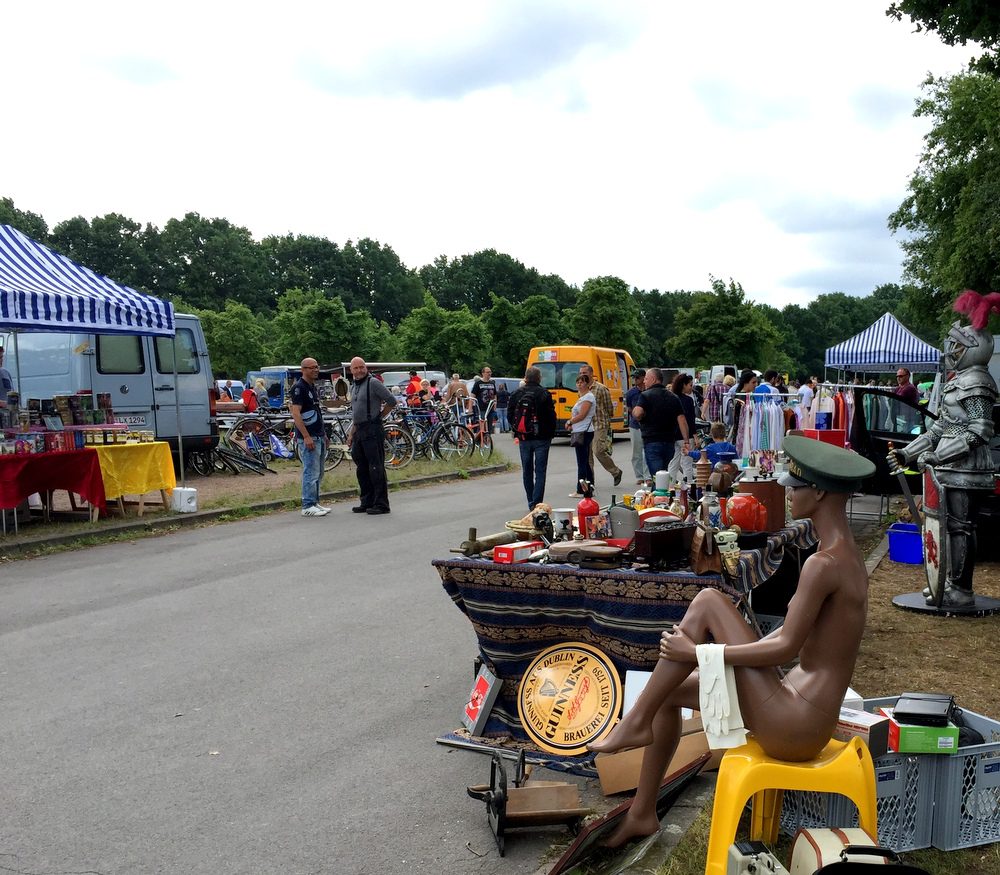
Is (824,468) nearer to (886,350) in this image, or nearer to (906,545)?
(906,545)

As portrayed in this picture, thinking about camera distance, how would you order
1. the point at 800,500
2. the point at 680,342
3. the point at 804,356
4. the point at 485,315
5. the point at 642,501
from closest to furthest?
the point at 800,500
the point at 642,501
the point at 485,315
the point at 680,342
the point at 804,356

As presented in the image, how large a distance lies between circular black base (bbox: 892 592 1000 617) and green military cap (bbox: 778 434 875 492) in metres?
→ 4.42

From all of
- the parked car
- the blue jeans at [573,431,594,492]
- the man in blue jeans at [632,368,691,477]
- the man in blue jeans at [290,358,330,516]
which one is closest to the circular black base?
the parked car

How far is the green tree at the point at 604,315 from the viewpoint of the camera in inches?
2687

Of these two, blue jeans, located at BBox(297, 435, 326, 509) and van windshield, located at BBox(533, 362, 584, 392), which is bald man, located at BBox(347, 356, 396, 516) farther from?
van windshield, located at BBox(533, 362, 584, 392)

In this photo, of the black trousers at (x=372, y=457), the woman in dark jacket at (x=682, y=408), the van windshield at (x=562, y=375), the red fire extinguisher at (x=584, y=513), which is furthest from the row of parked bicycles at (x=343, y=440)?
the red fire extinguisher at (x=584, y=513)

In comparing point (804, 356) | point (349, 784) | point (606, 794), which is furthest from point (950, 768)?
point (804, 356)

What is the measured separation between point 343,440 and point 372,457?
26.8ft

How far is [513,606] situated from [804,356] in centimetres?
13096

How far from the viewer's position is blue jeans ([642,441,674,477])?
12.0m

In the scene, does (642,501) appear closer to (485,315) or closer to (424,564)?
(424,564)

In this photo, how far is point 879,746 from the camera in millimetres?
3283

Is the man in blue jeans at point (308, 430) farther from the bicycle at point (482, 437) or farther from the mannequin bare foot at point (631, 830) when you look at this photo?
the mannequin bare foot at point (631, 830)

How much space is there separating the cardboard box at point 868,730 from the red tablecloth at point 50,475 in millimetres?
9543
